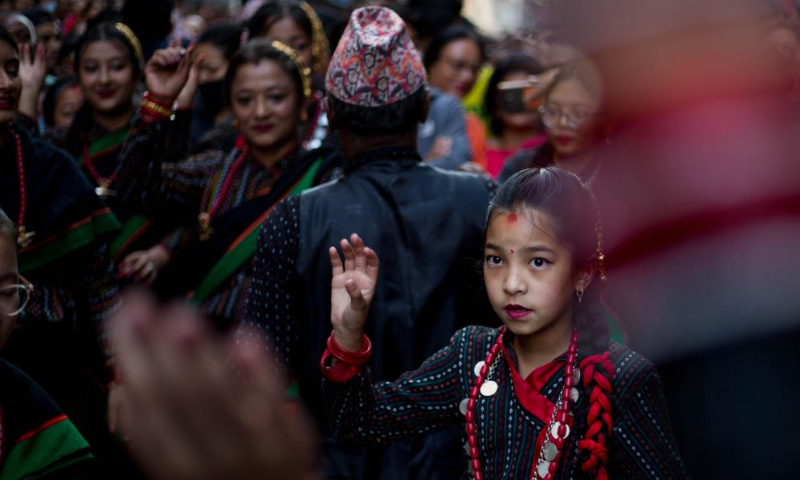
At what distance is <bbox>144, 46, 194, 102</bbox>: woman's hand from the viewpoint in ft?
13.8

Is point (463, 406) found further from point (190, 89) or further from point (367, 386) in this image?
point (190, 89)

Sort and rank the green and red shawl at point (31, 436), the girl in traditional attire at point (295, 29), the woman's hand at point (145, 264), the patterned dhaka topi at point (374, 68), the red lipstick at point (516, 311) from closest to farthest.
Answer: the red lipstick at point (516, 311) → the green and red shawl at point (31, 436) → the patterned dhaka topi at point (374, 68) → the woman's hand at point (145, 264) → the girl in traditional attire at point (295, 29)

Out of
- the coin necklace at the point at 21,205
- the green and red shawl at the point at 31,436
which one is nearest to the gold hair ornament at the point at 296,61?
the coin necklace at the point at 21,205

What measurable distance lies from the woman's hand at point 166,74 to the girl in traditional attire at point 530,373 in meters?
2.04

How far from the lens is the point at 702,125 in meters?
2.65

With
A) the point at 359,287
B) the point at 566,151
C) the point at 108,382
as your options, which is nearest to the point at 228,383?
the point at 359,287

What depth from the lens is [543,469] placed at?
2.26 meters

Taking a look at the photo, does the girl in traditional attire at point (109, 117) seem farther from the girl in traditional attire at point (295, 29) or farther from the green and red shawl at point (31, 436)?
the green and red shawl at point (31, 436)

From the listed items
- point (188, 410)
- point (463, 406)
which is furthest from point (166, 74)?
point (188, 410)

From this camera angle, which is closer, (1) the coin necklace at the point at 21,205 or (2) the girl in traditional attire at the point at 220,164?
(1) the coin necklace at the point at 21,205

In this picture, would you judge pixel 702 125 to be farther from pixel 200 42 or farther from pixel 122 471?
pixel 200 42

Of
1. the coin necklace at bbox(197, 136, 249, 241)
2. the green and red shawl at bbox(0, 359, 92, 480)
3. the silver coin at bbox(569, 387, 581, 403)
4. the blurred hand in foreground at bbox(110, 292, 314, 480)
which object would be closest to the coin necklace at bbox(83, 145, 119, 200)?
the coin necklace at bbox(197, 136, 249, 241)

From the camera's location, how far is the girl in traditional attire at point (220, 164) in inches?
156

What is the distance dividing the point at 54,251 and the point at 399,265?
1518 mm
